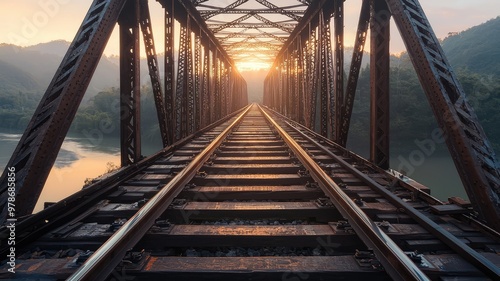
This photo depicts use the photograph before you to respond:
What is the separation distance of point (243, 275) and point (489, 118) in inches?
2072

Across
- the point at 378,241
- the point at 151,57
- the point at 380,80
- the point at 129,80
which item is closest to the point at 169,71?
the point at 151,57

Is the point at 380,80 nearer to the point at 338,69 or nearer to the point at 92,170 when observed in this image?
the point at 338,69

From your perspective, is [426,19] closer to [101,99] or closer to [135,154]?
[135,154]

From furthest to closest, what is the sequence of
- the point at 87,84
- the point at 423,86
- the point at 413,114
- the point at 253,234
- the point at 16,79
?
1. the point at 16,79
2. the point at 413,114
3. the point at 87,84
4. the point at 423,86
5. the point at 253,234

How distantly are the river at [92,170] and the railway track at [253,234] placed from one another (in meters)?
28.4

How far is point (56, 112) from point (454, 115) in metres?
4.43

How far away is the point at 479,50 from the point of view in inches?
3740

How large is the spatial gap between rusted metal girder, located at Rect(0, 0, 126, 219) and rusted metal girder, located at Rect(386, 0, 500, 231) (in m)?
4.18

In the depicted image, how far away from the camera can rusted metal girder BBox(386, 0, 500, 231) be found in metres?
3.19

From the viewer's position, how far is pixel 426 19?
14.7 feet

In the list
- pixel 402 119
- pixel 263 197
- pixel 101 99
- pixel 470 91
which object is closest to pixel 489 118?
pixel 470 91

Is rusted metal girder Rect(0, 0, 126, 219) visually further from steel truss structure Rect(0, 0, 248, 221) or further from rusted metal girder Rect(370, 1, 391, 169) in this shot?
rusted metal girder Rect(370, 1, 391, 169)

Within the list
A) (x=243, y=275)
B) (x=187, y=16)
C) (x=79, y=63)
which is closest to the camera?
(x=243, y=275)

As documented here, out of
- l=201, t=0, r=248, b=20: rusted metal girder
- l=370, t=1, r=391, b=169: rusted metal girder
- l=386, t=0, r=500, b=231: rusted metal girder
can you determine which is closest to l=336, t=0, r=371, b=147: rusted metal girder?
l=370, t=1, r=391, b=169: rusted metal girder
